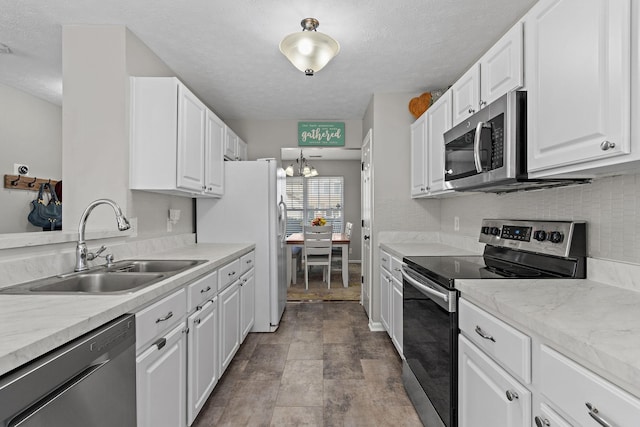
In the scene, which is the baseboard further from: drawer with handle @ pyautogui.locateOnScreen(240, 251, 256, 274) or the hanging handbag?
the hanging handbag

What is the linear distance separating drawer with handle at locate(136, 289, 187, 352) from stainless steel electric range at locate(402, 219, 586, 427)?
1.22 m

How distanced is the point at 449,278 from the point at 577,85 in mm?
872

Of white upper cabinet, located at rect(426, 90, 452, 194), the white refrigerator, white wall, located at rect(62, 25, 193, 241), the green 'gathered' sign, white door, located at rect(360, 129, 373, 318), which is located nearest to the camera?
white wall, located at rect(62, 25, 193, 241)

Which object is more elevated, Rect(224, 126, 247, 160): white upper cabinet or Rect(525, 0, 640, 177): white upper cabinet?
Rect(224, 126, 247, 160): white upper cabinet

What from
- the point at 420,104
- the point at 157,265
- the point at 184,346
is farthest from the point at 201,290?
the point at 420,104

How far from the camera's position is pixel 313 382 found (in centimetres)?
237

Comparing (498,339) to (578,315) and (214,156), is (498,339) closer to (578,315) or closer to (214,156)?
(578,315)

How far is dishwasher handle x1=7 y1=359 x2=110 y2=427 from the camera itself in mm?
722

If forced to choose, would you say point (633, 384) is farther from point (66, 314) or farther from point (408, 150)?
point (408, 150)

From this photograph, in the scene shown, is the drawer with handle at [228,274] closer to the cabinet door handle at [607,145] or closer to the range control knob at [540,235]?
the range control knob at [540,235]

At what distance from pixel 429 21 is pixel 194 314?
2258 mm

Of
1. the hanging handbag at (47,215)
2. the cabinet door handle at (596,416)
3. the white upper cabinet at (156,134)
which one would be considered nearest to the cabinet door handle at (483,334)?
the cabinet door handle at (596,416)

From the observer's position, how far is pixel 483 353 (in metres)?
1.28

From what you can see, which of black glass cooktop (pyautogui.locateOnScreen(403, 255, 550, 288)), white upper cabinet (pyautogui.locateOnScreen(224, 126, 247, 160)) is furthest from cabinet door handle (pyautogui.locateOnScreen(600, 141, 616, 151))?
white upper cabinet (pyautogui.locateOnScreen(224, 126, 247, 160))
